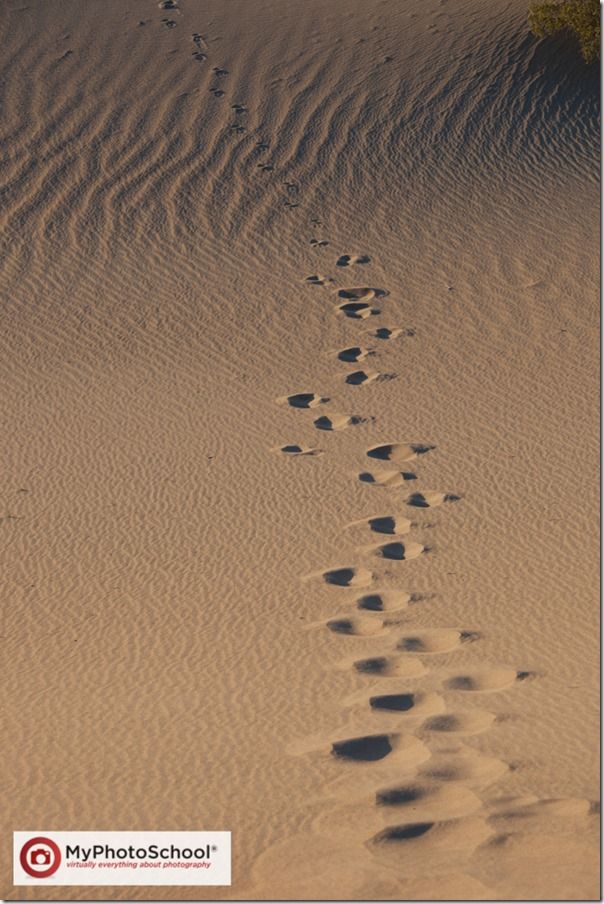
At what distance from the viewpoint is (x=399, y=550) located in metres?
7.92

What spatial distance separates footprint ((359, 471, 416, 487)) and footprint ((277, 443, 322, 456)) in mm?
485

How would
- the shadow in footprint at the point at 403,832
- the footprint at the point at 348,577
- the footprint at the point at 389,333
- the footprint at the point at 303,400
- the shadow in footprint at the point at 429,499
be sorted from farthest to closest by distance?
the footprint at the point at 389,333 → the footprint at the point at 303,400 → the shadow in footprint at the point at 429,499 → the footprint at the point at 348,577 → the shadow in footprint at the point at 403,832

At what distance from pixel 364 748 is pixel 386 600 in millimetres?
1813

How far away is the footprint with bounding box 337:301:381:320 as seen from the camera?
37.8 feet

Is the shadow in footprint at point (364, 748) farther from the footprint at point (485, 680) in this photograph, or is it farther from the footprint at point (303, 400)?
the footprint at point (303, 400)

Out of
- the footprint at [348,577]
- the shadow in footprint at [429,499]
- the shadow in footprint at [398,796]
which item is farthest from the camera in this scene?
the shadow in footprint at [429,499]

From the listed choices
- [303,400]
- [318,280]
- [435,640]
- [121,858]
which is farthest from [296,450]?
[121,858]

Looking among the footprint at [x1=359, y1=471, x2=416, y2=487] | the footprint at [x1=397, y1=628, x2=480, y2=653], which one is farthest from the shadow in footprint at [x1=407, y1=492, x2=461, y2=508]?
the footprint at [x1=397, y1=628, x2=480, y2=653]

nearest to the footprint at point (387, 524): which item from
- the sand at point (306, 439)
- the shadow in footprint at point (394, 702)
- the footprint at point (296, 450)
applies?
the sand at point (306, 439)

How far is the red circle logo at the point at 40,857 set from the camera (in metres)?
4.90

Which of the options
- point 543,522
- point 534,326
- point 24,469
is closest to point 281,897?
point 543,522

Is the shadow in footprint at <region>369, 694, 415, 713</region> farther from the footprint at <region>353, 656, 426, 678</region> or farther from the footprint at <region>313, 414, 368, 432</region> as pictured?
the footprint at <region>313, 414, 368, 432</region>

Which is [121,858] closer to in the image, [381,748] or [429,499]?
[381,748]

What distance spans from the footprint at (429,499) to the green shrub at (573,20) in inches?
320
